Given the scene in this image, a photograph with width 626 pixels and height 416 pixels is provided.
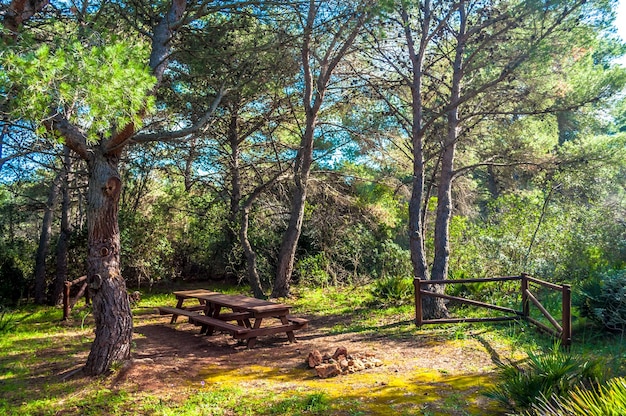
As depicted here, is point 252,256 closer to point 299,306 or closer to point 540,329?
point 299,306

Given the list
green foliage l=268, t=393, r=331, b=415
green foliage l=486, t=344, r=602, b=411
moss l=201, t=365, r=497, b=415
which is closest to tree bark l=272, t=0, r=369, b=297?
moss l=201, t=365, r=497, b=415

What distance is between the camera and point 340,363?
6.46m

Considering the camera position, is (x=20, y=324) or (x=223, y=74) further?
(x=20, y=324)

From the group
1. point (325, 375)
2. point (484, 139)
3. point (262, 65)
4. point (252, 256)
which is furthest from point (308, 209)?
point (325, 375)

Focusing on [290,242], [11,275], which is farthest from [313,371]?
→ [11,275]

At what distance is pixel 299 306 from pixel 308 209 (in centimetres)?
407

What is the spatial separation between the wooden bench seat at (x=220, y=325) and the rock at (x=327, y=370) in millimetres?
2137

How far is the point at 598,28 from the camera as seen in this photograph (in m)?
8.97

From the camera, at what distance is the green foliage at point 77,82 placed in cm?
399

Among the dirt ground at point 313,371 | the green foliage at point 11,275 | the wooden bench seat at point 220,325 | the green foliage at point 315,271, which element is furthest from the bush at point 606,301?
the green foliage at point 11,275

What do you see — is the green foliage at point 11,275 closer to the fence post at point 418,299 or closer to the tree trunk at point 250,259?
the tree trunk at point 250,259

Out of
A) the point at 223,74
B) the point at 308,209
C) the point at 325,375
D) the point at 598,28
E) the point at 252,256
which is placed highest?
the point at 598,28

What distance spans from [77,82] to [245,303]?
5432mm

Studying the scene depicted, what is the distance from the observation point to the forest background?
757 cm
